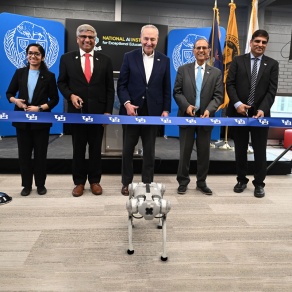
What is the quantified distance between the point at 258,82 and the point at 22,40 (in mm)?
4644

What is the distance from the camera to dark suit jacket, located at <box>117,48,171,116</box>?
2.82 m

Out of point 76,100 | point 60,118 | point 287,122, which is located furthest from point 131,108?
point 287,122

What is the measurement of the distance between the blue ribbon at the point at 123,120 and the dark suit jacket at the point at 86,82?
163 millimetres

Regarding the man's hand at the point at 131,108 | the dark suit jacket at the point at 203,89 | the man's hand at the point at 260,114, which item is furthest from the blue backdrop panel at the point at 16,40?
the man's hand at the point at 260,114

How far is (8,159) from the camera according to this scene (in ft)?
12.2

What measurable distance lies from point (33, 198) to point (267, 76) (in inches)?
99.8

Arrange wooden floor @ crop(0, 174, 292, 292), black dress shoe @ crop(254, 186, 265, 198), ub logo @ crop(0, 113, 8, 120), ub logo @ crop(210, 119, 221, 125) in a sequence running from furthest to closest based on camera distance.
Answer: black dress shoe @ crop(254, 186, 265, 198) < ub logo @ crop(210, 119, 221, 125) < ub logo @ crop(0, 113, 8, 120) < wooden floor @ crop(0, 174, 292, 292)

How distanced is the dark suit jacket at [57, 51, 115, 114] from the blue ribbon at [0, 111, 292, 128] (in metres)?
0.16

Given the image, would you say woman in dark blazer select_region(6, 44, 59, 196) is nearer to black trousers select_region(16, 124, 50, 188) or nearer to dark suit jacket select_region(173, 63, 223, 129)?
black trousers select_region(16, 124, 50, 188)

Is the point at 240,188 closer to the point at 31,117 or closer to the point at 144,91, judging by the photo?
the point at 144,91

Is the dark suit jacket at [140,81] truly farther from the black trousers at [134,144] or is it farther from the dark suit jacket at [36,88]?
the dark suit jacket at [36,88]

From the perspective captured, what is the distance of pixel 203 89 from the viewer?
9.73 ft

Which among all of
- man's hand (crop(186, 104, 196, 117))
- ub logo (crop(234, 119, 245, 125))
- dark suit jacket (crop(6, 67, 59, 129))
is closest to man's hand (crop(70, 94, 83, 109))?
dark suit jacket (crop(6, 67, 59, 129))

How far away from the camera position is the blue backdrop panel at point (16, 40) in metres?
5.59
